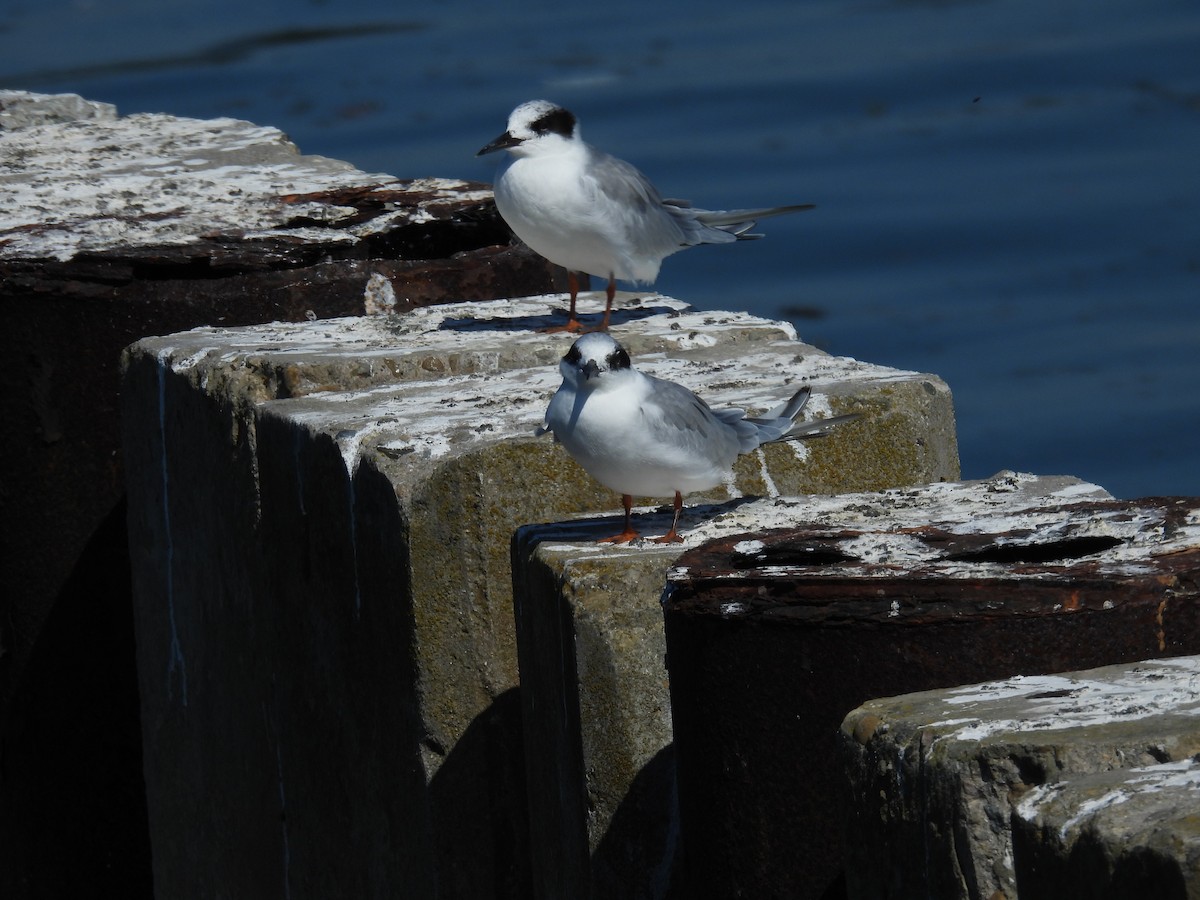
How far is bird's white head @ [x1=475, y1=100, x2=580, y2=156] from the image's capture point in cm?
510

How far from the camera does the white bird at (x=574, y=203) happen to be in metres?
4.96

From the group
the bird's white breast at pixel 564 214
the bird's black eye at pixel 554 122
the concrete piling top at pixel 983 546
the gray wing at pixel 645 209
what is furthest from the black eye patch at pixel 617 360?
the bird's black eye at pixel 554 122

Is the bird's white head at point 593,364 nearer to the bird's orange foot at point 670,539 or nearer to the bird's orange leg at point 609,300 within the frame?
the bird's orange foot at point 670,539

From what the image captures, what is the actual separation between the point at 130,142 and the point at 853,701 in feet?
15.3

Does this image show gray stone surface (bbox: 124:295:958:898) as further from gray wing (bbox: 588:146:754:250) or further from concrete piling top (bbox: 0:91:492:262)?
concrete piling top (bbox: 0:91:492:262)

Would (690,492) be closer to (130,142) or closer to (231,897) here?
(231,897)

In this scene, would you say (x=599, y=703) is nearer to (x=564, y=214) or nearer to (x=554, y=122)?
(x=564, y=214)

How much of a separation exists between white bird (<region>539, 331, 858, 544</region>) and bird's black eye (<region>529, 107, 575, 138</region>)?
1738 millimetres

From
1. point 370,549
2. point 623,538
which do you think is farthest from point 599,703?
point 370,549

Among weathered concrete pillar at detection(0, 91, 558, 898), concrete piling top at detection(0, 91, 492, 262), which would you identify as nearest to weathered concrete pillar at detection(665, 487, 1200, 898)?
weathered concrete pillar at detection(0, 91, 558, 898)

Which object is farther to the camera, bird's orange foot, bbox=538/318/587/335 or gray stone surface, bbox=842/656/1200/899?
bird's orange foot, bbox=538/318/587/335

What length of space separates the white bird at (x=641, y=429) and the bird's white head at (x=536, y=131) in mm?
1724

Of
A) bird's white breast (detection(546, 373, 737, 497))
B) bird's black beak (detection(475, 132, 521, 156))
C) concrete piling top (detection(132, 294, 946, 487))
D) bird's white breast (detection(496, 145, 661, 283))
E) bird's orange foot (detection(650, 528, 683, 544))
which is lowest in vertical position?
bird's orange foot (detection(650, 528, 683, 544))

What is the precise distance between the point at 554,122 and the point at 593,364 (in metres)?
1.83
